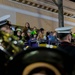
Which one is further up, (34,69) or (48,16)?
(48,16)

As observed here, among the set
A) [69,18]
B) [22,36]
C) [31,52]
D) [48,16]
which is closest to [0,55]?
[31,52]

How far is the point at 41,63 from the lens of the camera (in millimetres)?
1287

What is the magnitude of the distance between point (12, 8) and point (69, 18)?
5.45 m

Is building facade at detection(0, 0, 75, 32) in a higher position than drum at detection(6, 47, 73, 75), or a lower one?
higher

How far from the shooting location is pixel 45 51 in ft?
4.38

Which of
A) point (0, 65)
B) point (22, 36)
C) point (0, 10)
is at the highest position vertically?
point (0, 10)

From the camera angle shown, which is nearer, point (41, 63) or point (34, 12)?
point (41, 63)

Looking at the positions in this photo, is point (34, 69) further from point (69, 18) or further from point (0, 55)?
point (69, 18)

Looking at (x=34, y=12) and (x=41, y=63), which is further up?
(x=34, y=12)

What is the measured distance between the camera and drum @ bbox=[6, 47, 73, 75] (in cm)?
128

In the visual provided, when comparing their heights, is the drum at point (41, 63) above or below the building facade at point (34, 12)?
below

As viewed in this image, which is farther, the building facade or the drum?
the building facade

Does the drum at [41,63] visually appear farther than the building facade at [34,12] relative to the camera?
No

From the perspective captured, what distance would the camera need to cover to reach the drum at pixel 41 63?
50.6 inches
